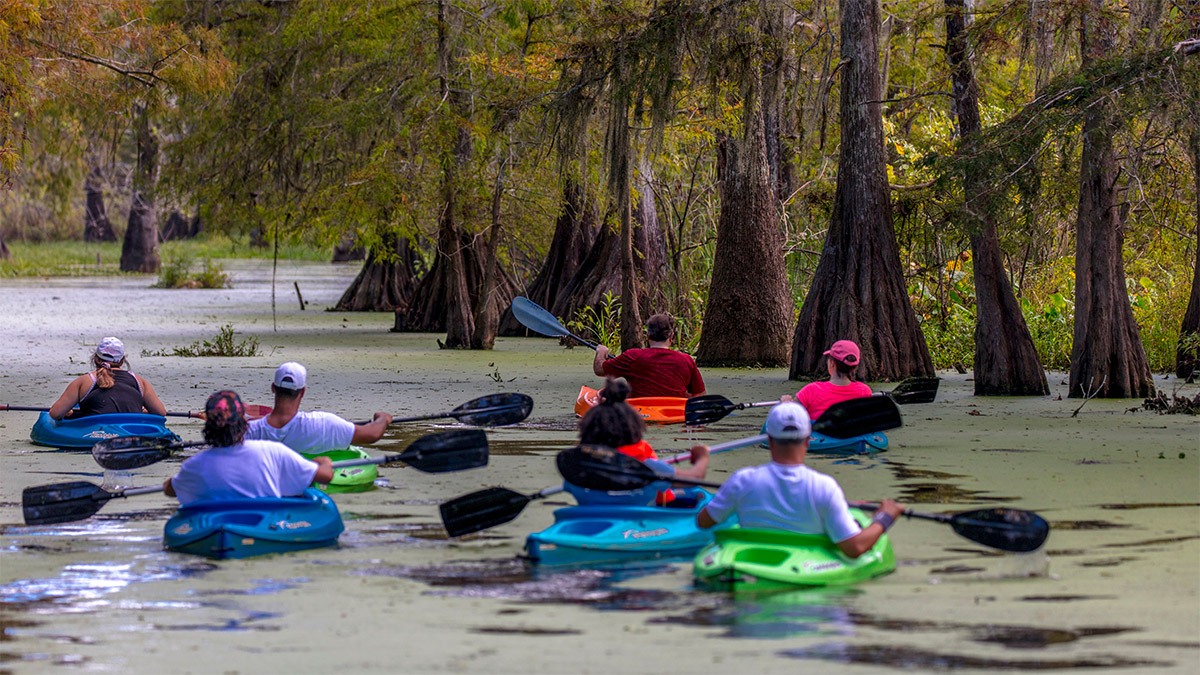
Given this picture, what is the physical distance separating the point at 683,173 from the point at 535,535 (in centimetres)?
1862

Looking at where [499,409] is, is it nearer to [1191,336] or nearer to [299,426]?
[299,426]

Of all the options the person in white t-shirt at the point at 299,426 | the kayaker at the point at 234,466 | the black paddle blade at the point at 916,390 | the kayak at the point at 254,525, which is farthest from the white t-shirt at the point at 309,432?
the black paddle blade at the point at 916,390

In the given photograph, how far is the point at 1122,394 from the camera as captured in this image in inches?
610

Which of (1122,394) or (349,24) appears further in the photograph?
(349,24)

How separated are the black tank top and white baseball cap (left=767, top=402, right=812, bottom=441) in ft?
21.6

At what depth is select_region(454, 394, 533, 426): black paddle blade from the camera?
37.0 feet

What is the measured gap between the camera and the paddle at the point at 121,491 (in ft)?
28.9

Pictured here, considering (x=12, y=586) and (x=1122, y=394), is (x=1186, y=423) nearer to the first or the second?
(x=1122, y=394)

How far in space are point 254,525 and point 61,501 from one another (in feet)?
3.90

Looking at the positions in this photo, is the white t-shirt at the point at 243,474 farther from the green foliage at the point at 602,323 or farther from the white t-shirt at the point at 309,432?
the green foliage at the point at 602,323

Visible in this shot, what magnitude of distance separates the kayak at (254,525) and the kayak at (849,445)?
4.21m

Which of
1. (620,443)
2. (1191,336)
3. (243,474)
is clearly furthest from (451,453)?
(1191,336)

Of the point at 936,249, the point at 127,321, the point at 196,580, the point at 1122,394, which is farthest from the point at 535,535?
the point at 127,321

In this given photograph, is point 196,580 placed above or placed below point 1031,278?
below
